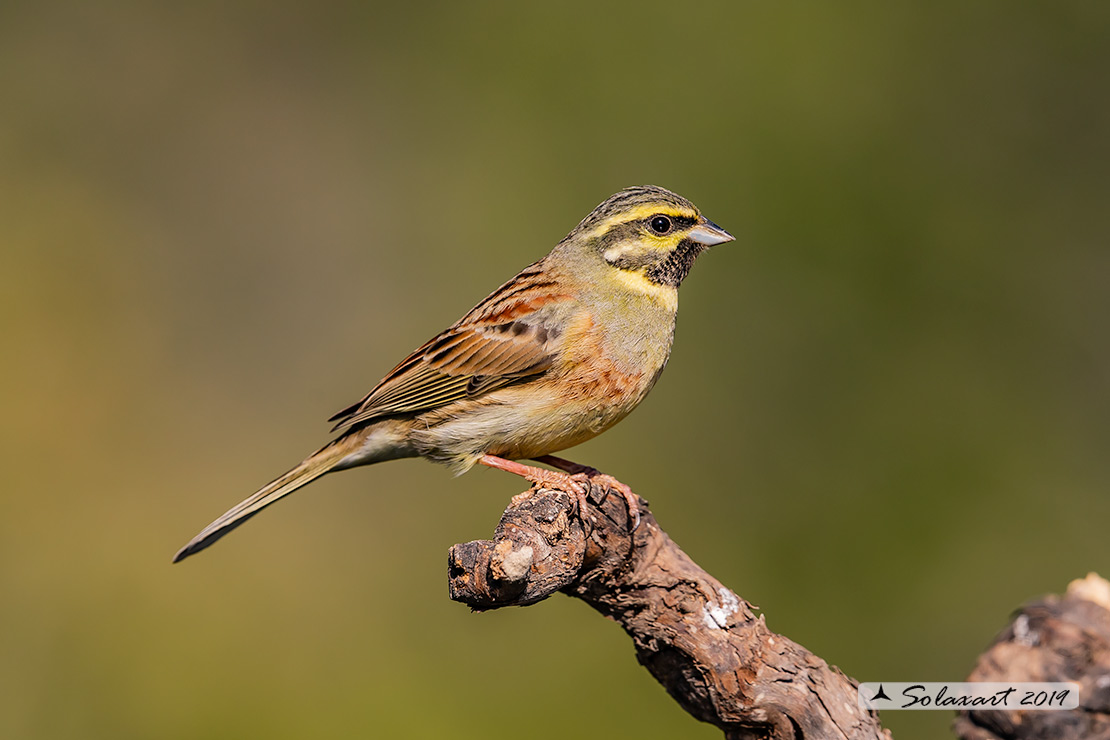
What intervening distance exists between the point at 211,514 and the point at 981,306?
6.05 metres

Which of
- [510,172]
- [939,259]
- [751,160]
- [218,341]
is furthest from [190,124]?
[939,259]

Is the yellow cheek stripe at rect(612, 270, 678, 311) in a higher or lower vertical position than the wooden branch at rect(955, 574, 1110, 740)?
higher

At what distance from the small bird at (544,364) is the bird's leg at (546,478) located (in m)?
0.01

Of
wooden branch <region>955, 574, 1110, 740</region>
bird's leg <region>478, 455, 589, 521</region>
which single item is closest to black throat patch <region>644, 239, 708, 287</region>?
bird's leg <region>478, 455, 589, 521</region>

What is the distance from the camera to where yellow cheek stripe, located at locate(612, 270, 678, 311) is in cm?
539

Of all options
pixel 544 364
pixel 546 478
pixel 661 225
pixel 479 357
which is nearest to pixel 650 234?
pixel 661 225

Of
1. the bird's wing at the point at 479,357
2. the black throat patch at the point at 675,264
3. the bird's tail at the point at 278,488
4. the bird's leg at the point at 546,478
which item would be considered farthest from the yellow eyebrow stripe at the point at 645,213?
the bird's tail at the point at 278,488

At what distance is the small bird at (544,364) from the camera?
4922mm

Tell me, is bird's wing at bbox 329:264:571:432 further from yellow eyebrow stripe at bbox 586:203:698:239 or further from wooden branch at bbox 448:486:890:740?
wooden branch at bbox 448:486:890:740

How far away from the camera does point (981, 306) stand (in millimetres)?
8320

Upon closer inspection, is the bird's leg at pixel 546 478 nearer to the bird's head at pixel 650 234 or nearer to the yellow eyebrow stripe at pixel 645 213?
the bird's head at pixel 650 234

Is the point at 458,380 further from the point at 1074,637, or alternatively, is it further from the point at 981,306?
the point at 981,306

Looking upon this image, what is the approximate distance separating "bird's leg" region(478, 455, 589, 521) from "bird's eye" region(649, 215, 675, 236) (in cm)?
137

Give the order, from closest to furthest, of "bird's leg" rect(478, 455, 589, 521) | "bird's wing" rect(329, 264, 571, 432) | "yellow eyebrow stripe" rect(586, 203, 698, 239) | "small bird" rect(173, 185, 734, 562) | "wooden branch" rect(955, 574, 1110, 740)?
"wooden branch" rect(955, 574, 1110, 740), "bird's leg" rect(478, 455, 589, 521), "small bird" rect(173, 185, 734, 562), "bird's wing" rect(329, 264, 571, 432), "yellow eyebrow stripe" rect(586, 203, 698, 239)
